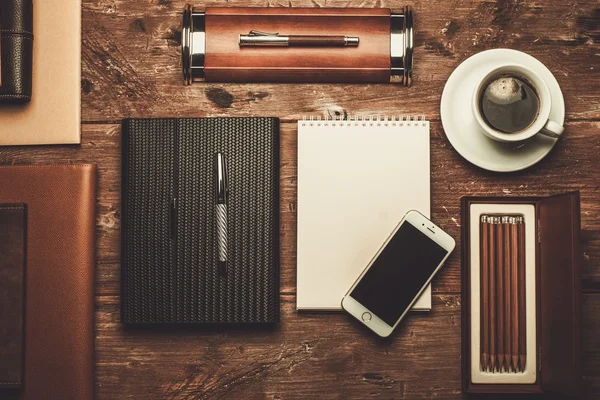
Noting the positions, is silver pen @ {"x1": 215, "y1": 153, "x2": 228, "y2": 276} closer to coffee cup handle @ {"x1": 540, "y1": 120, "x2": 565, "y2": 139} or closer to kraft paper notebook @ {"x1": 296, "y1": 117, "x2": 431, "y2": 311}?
kraft paper notebook @ {"x1": 296, "y1": 117, "x2": 431, "y2": 311}

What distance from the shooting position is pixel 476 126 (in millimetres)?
736

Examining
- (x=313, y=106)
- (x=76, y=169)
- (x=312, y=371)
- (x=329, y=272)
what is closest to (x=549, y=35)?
(x=313, y=106)

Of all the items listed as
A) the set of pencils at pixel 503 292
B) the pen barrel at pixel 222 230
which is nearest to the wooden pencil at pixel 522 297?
the set of pencils at pixel 503 292

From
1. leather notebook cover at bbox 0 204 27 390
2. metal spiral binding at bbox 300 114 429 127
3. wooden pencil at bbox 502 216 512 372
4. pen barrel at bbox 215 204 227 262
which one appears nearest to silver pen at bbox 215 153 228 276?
pen barrel at bbox 215 204 227 262

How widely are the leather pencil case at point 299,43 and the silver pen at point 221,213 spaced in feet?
0.44

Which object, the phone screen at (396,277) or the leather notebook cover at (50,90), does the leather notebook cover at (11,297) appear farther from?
the phone screen at (396,277)

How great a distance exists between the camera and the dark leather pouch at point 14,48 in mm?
708

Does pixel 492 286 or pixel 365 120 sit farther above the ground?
pixel 365 120

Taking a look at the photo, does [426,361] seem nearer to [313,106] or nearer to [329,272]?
[329,272]

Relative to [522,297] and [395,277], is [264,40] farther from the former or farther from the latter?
[522,297]

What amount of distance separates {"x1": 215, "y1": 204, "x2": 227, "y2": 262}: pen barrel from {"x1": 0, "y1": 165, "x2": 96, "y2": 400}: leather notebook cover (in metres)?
0.17

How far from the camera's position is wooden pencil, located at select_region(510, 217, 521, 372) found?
72 centimetres

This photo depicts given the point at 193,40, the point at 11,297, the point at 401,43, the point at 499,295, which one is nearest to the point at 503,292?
the point at 499,295

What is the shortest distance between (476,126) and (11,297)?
64 cm
